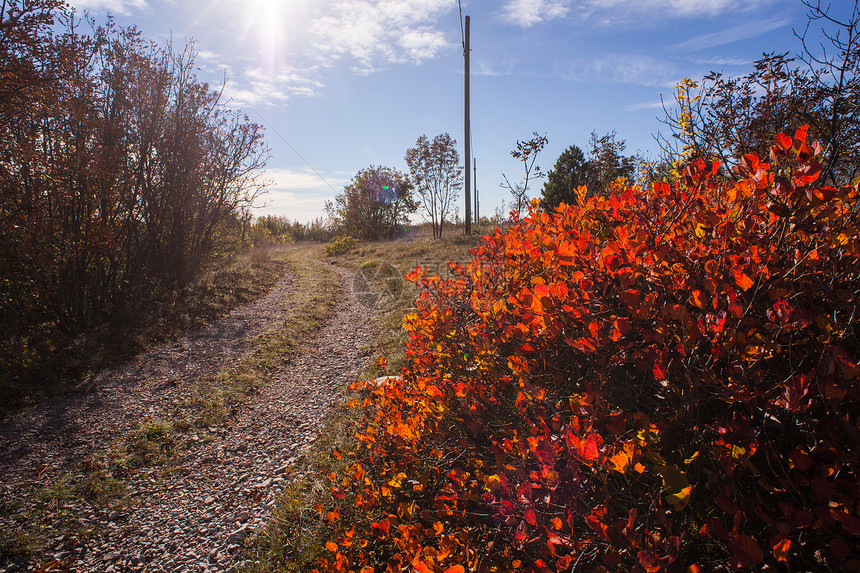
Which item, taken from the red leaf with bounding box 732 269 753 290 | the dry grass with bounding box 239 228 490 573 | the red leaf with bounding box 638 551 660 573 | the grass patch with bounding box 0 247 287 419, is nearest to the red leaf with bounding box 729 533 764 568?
the red leaf with bounding box 638 551 660 573

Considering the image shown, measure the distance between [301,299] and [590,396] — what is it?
10051mm

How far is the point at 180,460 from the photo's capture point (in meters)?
3.81

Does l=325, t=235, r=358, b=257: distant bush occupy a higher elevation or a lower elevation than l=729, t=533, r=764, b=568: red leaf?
higher

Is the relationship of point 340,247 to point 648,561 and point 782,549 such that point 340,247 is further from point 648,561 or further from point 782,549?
point 782,549

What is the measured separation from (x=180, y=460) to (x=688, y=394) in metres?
4.49

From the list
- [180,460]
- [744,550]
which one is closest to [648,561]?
[744,550]

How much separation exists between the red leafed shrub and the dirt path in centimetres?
155

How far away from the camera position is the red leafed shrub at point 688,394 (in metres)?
1.17

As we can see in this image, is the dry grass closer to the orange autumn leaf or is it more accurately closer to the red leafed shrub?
the red leafed shrub

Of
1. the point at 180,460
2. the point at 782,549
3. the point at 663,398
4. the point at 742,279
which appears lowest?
the point at 180,460

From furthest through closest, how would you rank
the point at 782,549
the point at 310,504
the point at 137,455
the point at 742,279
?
1. the point at 137,455
2. the point at 310,504
3. the point at 742,279
4. the point at 782,549

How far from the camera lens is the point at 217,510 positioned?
10.3 ft

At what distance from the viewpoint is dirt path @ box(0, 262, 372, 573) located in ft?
9.09

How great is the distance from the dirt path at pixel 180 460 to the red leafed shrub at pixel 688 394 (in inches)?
61.0
